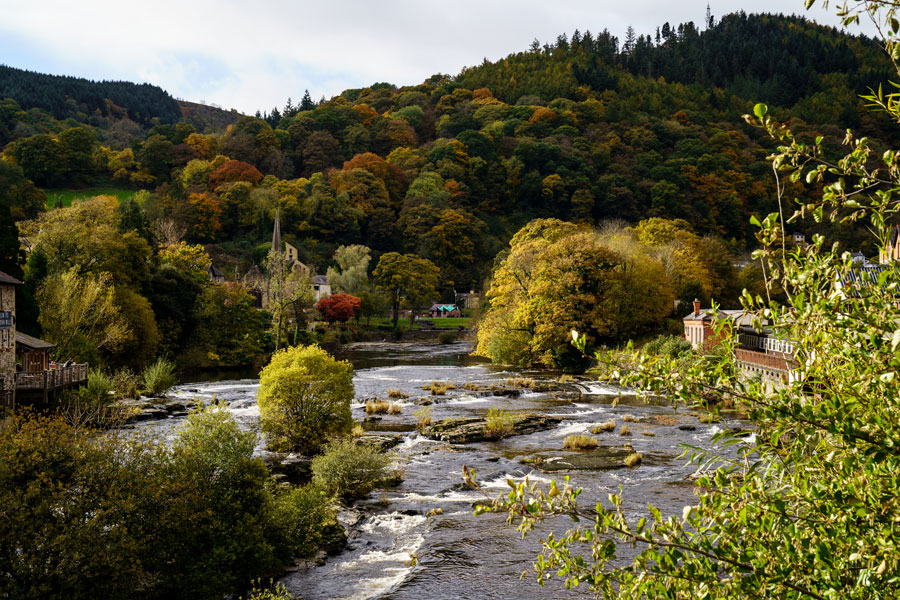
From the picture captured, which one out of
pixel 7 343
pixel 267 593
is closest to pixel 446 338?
pixel 7 343

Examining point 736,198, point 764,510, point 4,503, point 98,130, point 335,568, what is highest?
point 98,130

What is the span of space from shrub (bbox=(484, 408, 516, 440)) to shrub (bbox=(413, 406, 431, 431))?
102 inches

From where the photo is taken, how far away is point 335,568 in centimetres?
1514

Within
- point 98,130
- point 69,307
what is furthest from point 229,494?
point 98,130

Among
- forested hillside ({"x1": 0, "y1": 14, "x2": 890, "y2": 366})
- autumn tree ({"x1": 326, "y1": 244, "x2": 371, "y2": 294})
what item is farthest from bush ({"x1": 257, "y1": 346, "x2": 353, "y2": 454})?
autumn tree ({"x1": 326, "y1": 244, "x2": 371, "y2": 294})

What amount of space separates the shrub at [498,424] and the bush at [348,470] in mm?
7906

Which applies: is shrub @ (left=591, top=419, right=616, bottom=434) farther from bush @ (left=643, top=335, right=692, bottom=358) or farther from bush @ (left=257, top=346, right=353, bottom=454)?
bush @ (left=643, top=335, right=692, bottom=358)

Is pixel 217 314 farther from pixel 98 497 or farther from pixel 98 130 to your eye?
pixel 98 130

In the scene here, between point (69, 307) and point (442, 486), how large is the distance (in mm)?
26575

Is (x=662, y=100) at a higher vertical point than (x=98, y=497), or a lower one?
higher

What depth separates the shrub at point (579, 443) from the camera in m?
26.0

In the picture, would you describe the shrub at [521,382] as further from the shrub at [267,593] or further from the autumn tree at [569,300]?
the shrub at [267,593]

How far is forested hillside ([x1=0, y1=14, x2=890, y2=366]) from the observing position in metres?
107

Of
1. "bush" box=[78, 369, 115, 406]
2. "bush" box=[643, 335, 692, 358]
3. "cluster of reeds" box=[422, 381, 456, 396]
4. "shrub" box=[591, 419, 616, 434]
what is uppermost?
"bush" box=[643, 335, 692, 358]
